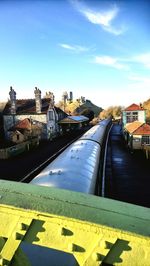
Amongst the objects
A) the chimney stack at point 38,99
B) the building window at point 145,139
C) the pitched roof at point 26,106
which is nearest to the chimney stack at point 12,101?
the pitched roof at point 26,106

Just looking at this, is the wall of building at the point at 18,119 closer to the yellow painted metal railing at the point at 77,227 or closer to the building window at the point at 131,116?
the building window at the point at 131,116

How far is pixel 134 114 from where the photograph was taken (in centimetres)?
4253

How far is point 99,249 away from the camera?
2881 millimetres

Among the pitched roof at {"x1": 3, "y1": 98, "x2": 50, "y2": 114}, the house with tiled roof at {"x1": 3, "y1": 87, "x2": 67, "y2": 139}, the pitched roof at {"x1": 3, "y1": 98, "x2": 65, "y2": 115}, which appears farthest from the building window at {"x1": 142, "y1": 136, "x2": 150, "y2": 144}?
the pitched roof at {"x1": 3, "y1": 98, "x2": 50, "y2": 114}

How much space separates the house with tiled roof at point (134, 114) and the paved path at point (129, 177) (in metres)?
13.4

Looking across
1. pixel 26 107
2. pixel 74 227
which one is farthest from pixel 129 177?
pixel 26 107

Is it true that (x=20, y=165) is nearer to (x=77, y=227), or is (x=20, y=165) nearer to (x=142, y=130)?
(x=142, y=130)

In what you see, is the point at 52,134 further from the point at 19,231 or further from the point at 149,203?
the point at 19,231

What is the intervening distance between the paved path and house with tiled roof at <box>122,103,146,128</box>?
13.4 meters

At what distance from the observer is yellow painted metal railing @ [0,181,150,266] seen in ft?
9.11

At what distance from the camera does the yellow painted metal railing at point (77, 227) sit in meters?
2.78

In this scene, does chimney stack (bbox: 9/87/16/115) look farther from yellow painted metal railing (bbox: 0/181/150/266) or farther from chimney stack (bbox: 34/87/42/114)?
yellow painted metal railing (bbox: 0/181/150/266)

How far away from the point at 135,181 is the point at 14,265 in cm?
1668

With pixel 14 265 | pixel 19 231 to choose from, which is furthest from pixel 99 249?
pixel 14 265
